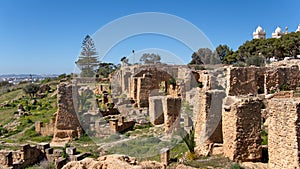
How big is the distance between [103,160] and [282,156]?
3.61m

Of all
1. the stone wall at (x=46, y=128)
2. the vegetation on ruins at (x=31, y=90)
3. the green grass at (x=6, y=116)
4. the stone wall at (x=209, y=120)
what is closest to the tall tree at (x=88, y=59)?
the vegetation on ruins at (x=31, y=90)

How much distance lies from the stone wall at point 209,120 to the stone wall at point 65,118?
5.80 metres

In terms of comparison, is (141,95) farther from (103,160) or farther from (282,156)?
(103,160)

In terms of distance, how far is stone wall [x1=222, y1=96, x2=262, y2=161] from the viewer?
7.06 meters

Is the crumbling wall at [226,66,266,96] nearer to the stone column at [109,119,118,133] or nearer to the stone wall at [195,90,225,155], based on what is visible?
the stone wall at [195,90,225,155]

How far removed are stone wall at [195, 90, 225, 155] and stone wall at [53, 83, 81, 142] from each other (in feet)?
19.0

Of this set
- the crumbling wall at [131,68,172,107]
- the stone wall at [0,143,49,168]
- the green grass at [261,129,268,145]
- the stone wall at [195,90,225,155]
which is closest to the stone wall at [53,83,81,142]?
the stone wall at [0,143,49,168]

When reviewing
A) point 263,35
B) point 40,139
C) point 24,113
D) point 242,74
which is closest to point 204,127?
point 242,74

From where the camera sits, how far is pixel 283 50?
3388cm

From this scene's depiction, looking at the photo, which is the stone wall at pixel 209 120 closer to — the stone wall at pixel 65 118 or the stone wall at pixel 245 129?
the stone wall at pixel 245 129

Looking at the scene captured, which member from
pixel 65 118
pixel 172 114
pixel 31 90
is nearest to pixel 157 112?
pixel 172 114

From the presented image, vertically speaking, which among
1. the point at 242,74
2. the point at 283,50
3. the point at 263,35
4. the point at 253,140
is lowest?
the point at 253,140

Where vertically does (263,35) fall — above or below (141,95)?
above

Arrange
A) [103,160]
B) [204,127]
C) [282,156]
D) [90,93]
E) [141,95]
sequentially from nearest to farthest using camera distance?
[103,160] < [282,156] < [204,127] < [141,95] < [90,93]
